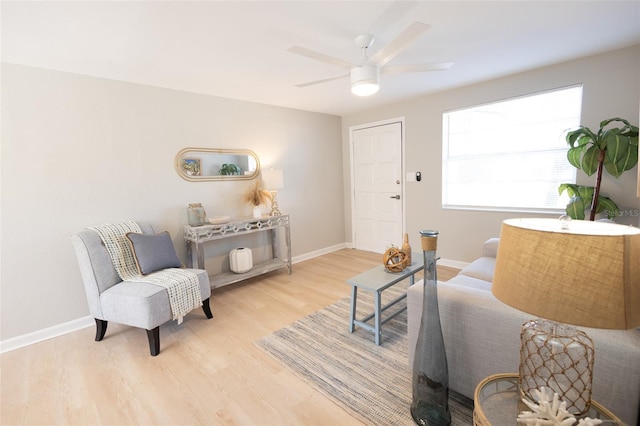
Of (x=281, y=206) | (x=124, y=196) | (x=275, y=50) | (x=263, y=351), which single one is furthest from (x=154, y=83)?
(x=263, y=351)

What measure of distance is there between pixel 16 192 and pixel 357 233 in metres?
4.19

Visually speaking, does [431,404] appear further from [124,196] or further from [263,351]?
[124,196]

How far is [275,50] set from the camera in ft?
7.59

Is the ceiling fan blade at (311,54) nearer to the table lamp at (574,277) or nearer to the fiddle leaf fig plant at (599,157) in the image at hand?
the table lamp at (574,277)

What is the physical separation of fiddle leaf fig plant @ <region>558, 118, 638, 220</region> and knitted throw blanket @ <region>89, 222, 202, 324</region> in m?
3.44

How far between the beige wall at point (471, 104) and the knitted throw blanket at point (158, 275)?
3087mm

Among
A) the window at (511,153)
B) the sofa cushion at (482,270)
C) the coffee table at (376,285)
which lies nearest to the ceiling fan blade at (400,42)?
the coffee table at (376,285)

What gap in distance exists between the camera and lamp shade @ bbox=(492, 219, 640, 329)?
2.15 ft

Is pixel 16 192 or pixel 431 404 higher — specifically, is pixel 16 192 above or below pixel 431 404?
above

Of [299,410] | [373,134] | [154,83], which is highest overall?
[154,83]

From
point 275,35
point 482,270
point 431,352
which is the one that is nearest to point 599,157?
point 482,270

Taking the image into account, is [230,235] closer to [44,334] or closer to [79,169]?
[79,169]

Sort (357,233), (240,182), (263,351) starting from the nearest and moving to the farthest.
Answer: (263,351)
(240,182)
(357,233)

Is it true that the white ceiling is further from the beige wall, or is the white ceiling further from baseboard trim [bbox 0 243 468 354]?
baseboard trim [bbox 0 243 468 354]
